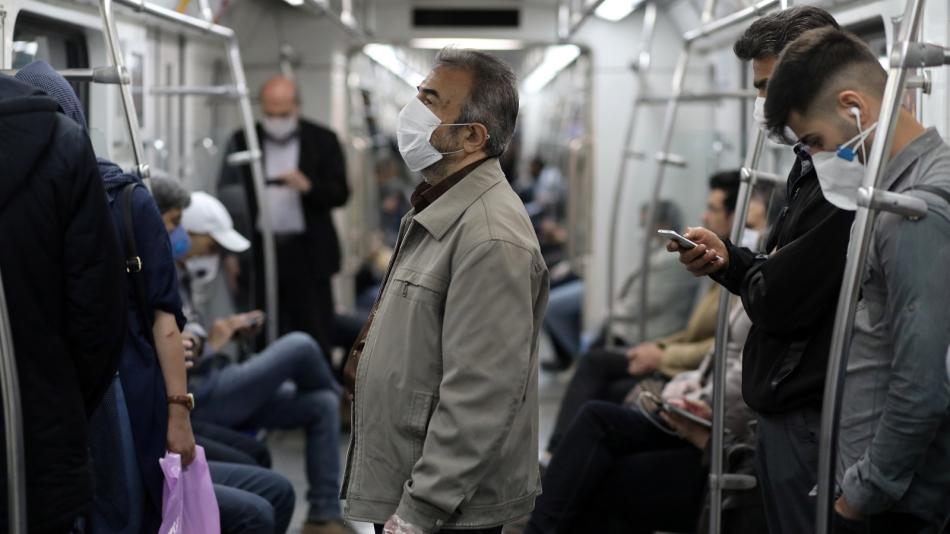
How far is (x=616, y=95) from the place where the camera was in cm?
868

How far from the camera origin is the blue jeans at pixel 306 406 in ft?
16.1

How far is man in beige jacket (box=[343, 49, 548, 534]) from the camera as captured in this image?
2400 millimetres

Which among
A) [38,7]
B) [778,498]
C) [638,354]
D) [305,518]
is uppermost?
[38,7]

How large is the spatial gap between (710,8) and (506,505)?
10.8 feet

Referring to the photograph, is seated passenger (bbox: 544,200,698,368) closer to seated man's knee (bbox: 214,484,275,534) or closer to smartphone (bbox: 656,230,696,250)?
seated man's knee (bbox: 214,484,275,534)

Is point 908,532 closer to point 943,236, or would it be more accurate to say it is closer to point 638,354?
point 943,236

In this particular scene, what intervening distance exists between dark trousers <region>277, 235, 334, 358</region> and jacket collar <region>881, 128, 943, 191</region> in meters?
4.99

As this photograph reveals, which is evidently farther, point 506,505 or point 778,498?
point 778,498

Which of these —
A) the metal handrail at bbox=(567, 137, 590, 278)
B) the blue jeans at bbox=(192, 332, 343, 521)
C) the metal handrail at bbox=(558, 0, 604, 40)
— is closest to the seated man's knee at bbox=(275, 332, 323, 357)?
the blue jeans at bbox=(192, 332, 343, 521)

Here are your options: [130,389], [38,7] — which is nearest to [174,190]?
[38,7]

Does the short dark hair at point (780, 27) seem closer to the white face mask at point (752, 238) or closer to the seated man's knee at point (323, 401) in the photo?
the white face mask at point (752, 238)

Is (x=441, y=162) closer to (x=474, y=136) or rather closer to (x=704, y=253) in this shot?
(x=474, y=136)

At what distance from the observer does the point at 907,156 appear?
7.97 ft

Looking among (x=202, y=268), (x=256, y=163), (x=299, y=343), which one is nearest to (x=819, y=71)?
(x=299, y=343)
